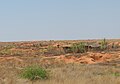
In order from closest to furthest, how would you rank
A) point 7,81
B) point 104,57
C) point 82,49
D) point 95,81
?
point 7,81, point 95,81, point 104,57, point 82,49

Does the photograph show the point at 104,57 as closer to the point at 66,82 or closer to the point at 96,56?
the point at 96,56

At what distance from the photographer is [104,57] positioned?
4106 centimetres

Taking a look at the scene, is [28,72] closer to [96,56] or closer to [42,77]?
[42,77]

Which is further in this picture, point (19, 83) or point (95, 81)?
point (95, 81)

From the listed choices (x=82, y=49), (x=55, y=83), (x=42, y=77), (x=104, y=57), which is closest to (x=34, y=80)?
(x=42, y=77)

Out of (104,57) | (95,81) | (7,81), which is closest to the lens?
(7,81)

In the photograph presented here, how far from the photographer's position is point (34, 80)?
1708cm

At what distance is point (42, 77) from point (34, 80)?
67 centimetres

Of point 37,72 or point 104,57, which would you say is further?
point 104,57

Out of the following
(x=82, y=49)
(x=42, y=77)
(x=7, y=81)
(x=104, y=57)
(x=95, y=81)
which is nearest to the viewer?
(x=7, y=81)

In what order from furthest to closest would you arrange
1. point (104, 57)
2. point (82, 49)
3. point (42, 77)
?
point (82, 49) → point (104, 57) → point (42, 77)

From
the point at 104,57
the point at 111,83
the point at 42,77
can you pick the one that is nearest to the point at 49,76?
the point at 42,77

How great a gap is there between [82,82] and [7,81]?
327cm

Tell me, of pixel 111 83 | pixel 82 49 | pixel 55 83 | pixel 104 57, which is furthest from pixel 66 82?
pixel 82 49
